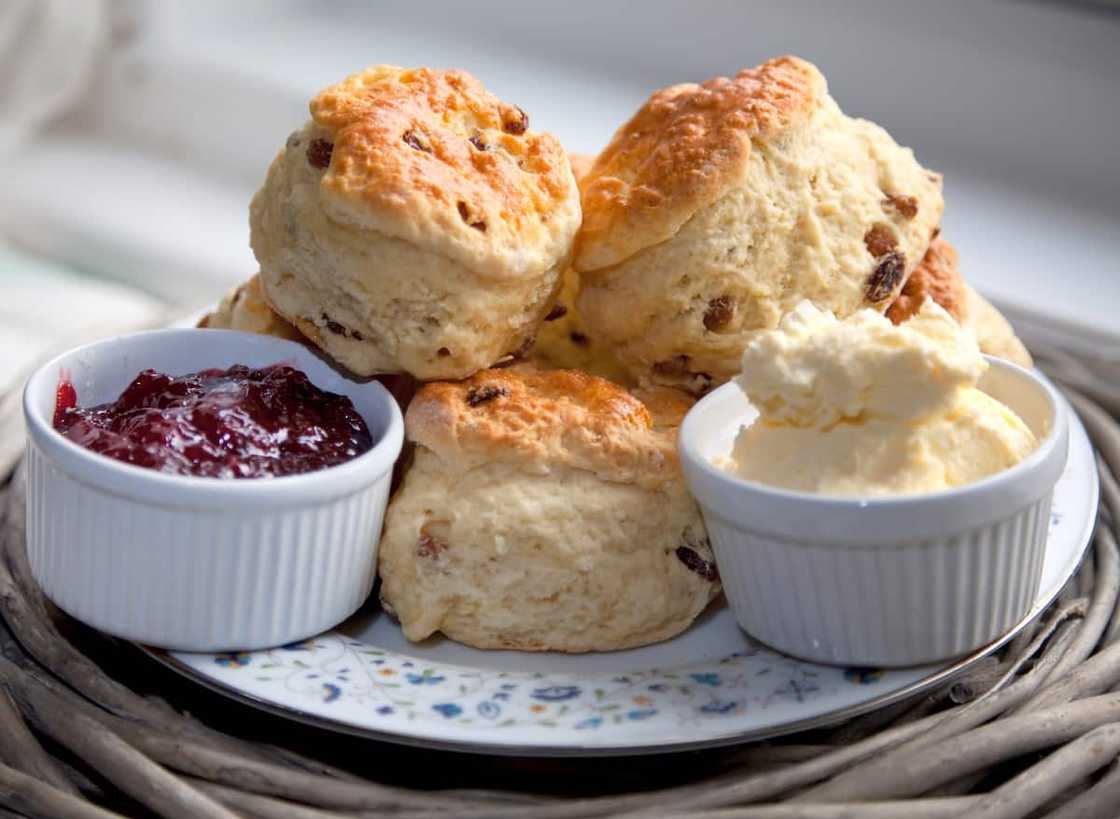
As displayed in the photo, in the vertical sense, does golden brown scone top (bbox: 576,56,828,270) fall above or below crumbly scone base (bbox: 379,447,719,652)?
above

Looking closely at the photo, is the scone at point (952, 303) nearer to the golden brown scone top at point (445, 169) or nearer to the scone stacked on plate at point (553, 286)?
the scone stacked on plate at point (553, 286)

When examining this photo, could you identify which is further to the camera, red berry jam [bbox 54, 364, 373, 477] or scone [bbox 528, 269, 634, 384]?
scone [bbox 528, 269, 634, 384]

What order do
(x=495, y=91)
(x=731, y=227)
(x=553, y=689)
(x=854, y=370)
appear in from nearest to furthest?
(x=854, y=370) → (x=553, y=689) → (x=731, y=227) → (x=495, y=91)

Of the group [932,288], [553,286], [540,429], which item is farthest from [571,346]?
[932,288]

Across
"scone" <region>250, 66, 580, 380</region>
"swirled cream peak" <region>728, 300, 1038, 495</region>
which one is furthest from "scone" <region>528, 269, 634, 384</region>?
"swirled cream peak" <region>728, 300, 1038, 495</region>

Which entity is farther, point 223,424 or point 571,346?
point 571,346

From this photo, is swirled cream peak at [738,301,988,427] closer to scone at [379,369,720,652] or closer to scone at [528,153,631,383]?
scone at [379,369,720,652]

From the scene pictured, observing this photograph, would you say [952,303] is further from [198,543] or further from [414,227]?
[198,543]
